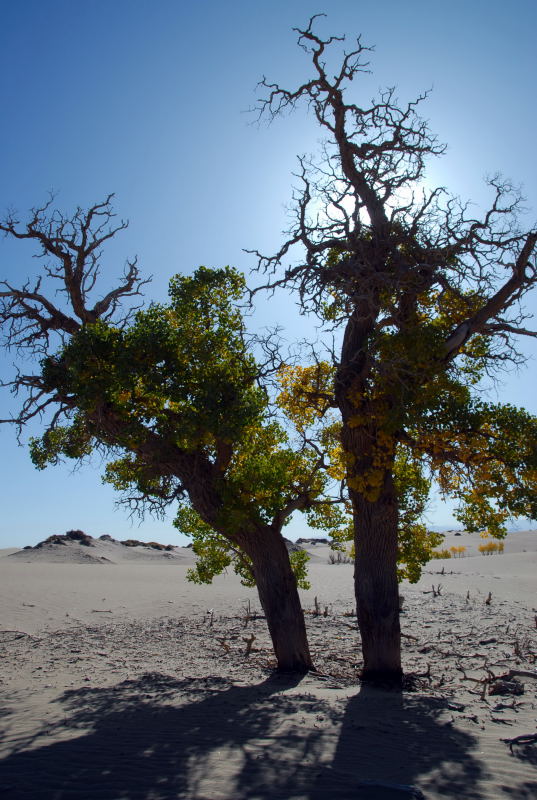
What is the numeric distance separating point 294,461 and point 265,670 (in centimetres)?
452

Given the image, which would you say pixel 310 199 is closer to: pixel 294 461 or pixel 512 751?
pixel 294 461

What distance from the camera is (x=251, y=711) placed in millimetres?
8297

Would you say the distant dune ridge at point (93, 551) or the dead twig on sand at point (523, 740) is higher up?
the distant dune ridge at point (93, 551)

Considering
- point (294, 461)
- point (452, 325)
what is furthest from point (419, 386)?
point (294, 461)

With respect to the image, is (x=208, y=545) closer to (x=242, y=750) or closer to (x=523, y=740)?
A: (x=242, y=750)

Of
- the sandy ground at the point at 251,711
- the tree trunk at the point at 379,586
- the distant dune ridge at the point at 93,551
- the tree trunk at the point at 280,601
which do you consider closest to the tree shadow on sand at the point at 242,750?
the sandy ground at the point at 251,711

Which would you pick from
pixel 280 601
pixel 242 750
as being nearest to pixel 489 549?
pixel 280 601

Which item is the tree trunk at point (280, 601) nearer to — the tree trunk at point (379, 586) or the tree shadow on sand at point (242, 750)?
the tree trunk at point (379, 586)

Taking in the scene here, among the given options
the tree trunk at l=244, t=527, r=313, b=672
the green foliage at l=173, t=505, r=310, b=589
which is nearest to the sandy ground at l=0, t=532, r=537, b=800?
the tree trunk at l=244, t=527, r=313, b=672

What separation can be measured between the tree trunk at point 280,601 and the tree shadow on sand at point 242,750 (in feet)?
6.63

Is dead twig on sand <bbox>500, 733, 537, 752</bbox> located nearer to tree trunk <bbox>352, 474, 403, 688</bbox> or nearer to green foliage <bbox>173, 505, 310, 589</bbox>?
tree trunk <bbox>352, 474, 403, 688</bbox>

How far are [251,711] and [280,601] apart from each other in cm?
329

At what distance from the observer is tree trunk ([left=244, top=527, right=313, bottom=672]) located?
11.5 metres

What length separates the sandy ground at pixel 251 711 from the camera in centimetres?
539
